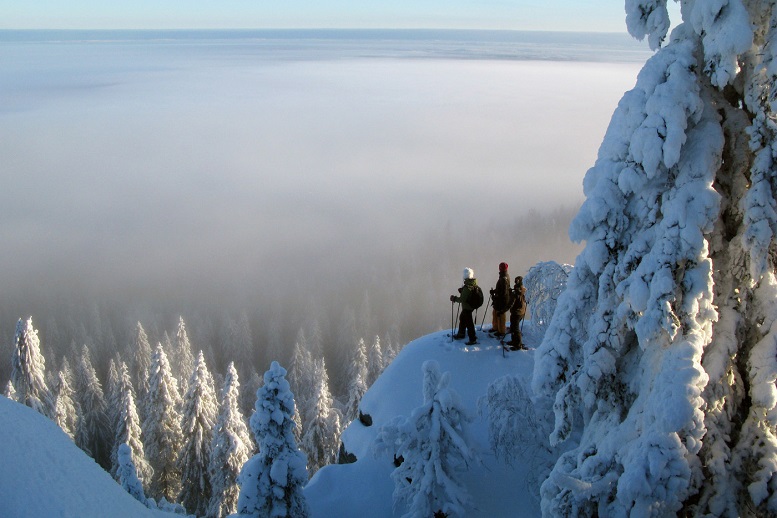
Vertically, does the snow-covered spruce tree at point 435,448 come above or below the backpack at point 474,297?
below


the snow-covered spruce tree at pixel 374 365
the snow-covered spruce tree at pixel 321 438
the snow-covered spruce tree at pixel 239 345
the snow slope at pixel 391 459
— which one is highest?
the snow-covered spruce tree at pixel 239 345

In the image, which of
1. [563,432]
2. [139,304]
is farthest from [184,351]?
[139,304]

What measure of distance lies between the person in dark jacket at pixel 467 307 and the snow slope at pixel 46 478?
890 cm

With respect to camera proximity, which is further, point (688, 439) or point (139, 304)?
point (139, 304)

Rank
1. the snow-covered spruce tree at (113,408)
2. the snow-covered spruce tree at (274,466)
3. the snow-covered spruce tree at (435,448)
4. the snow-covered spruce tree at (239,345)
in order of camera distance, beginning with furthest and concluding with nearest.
A: the snow-covered spruce tree at (239,345) < the snow-covered spruce tree at (113,408) < the snow-covered spruce tree at (274,466) < the snow-covered spruce tree at (435,448)

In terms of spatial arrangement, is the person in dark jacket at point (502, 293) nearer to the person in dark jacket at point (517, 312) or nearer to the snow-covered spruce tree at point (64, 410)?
the person in dark jacket at point (517, 312)

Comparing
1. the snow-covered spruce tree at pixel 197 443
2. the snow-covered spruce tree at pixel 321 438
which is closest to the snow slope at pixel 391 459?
the snow-covered spruce tree at pixel 197 443

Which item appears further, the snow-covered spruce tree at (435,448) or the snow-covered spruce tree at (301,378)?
the snow-covered spruce tree at (301,378)

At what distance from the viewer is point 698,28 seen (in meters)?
5.96

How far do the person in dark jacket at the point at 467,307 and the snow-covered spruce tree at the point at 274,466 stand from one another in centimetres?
580

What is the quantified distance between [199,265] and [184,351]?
13719 cm

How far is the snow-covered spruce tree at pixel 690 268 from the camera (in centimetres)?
565

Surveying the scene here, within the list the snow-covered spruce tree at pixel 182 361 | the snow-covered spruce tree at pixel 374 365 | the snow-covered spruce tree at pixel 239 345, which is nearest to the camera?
the snow-covered spruce tree at pixel 374 365

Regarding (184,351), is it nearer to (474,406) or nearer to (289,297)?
(474,406)
